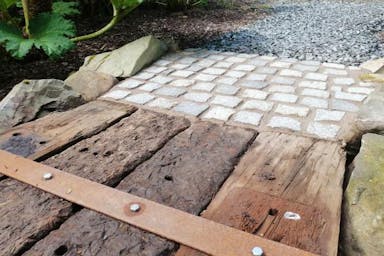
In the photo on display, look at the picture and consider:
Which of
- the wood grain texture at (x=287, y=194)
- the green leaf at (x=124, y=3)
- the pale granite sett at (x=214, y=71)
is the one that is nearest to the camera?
the wood grain texture at (x=287, y=194)

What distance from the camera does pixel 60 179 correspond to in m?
1.52

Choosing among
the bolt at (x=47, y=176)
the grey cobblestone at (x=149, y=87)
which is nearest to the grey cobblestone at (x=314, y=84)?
the grey cobblestone at (x=149, y=87)

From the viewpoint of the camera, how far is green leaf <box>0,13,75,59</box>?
2.49 meters

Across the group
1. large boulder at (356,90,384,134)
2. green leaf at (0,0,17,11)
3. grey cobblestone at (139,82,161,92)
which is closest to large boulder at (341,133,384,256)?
large boulder at (356,90,384,134)

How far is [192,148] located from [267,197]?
525mm

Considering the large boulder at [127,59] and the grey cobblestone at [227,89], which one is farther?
the large boulder at [127,59]

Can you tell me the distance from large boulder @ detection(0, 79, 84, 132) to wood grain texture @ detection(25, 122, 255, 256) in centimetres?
89

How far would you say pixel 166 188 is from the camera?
5.00ft

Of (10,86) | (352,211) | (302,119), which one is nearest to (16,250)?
(352,211)

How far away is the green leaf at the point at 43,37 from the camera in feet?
8.18

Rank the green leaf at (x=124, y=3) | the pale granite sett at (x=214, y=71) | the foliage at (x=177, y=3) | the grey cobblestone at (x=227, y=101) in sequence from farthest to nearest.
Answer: the foliage at (x=177, y=3) < the green leaf at (x=124, y=3) < the pale granite sett at (x=214, y=71) < the grey cobblestone at (x=227, y=101)

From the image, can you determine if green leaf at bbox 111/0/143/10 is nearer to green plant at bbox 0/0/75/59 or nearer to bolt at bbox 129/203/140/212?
green plant at bbox 0/0/75/59

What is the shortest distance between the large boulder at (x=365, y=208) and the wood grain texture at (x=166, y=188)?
1.69 feet

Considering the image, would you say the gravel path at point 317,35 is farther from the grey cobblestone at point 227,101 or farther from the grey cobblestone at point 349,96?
the grey cobblestone at point 227,101
